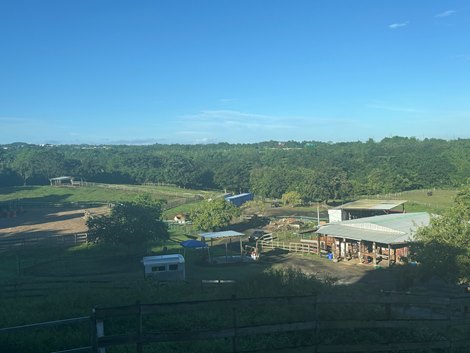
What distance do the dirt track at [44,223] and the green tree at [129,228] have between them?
49.6ft

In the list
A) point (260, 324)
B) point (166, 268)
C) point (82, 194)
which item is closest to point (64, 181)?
point (82, 194)

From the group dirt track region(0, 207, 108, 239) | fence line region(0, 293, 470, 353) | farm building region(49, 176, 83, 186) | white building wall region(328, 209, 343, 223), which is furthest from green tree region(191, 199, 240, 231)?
farm building region(49, 176, 83, 186)

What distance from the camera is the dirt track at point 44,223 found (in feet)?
159

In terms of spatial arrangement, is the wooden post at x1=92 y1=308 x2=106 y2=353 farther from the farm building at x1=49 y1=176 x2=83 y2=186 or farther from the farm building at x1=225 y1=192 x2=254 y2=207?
the farm building at x1=49 y1=176 x2=83 y2=186

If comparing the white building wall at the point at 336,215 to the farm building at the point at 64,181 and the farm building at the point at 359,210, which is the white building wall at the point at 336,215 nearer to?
the farm building at the point at 359,210

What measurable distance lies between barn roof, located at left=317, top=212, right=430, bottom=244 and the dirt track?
28892 mm

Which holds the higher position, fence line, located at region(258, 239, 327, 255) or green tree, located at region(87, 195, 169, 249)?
green tree, located at region(87, 195, 169, 249)

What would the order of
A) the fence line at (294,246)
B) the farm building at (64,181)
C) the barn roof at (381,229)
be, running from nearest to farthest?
1. the barn roof at (381,229)
2. the fence line at (294,246)
3. the farm building at (64,181)

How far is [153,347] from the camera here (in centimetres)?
862

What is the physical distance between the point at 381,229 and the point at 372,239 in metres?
2.33

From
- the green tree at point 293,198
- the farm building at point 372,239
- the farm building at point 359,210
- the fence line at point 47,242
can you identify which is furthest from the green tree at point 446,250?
the green tree at point 293,198

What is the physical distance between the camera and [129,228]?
110ft

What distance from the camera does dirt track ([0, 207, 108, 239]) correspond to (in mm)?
48375

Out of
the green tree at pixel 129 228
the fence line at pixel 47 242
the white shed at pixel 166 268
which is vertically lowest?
the fence line at pixel 47 242
